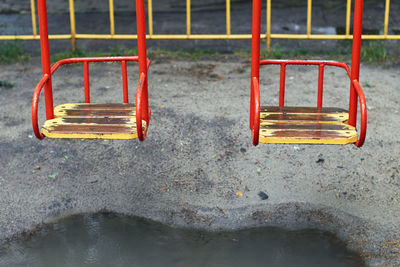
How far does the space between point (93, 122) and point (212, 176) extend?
4.65ft

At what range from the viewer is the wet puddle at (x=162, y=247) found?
431cm

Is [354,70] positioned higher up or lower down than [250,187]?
higher up

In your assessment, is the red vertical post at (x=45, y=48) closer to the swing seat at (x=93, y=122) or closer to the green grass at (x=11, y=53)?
the swing seat at (x=93, y=122)

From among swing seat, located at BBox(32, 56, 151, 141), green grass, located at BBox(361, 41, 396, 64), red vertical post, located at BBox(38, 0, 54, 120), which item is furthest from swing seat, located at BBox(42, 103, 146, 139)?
green grass, located at BBox(361, 41, 396, 64)

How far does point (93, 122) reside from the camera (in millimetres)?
4086

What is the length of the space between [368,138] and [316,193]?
3.22 feet

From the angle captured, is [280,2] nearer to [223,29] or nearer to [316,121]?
[223,29]

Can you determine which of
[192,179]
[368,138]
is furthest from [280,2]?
[192,179]

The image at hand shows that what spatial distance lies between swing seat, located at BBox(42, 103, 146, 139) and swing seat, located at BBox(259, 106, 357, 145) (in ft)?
2.68

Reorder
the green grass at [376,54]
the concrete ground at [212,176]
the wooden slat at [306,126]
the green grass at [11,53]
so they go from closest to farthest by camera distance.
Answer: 1. the wooden slat at [306,126]
2. the concrete ground at [212,176]
3. the green grass at [376,54]
4. the green grass at [11,53]

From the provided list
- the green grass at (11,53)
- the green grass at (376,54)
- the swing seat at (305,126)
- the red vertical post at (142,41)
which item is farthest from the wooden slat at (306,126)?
the green grass at (11,53)

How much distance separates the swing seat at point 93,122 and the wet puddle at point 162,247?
3.08ft

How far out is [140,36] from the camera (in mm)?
3936

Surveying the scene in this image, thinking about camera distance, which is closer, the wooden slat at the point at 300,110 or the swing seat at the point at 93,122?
the swing seat at the point at 93,122
